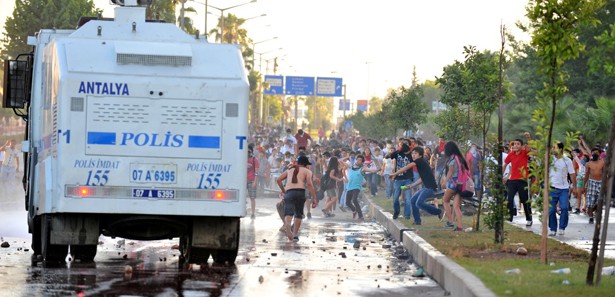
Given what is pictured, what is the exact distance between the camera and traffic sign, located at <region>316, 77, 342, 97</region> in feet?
363

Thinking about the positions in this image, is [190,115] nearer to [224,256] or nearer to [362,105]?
[224,256]

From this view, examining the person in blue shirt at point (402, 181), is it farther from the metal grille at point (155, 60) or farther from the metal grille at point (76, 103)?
the metal grille at point (76, 103)

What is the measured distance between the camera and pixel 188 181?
593 inches

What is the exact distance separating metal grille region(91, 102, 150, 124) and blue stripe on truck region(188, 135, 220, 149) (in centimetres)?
54

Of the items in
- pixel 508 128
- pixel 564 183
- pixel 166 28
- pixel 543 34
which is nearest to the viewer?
pixel 543 34

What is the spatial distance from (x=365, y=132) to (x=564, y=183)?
73552 millimetres

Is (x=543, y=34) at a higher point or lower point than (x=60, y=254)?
higher

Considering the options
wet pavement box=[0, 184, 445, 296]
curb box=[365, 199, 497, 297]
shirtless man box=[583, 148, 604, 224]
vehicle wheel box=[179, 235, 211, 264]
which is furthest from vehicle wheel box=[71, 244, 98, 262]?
shirtless man box=[583, 148, 604, 224]

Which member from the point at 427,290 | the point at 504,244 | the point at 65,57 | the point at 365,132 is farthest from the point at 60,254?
the point at 365,132

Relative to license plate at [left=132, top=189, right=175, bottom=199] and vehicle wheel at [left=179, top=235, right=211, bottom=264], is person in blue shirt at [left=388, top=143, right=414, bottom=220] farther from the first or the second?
license plate at [left=132, top=189, right=175, bottom=199]

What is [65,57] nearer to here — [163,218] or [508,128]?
[163,218]

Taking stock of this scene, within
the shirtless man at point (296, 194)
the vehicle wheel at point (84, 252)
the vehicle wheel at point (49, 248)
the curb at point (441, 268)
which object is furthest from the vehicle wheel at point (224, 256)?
the shirtless man at point (296, 194)

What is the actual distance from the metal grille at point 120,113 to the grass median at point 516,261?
393 centimetres

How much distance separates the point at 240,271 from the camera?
15.6m
